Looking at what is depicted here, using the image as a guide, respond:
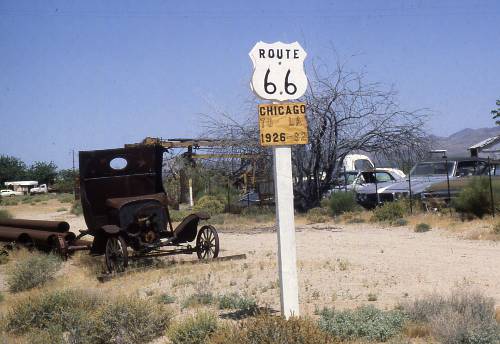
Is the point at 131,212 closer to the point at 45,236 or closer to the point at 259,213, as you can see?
the point at 45,236

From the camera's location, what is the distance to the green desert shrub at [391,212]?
20.2 meters

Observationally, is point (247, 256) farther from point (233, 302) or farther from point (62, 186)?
point (62, 186)

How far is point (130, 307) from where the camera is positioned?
752 cm

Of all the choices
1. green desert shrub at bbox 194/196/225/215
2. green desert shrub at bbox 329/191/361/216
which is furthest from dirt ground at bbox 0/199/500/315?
green desert shrub at bbox 194/196/225/215

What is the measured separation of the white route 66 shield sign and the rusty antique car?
6177mm

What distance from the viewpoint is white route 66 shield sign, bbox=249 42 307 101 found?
699 cm

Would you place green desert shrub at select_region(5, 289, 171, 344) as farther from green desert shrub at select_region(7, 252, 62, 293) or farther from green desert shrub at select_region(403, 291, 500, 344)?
green desert shrub at select_region(7, 252, 62, 293)

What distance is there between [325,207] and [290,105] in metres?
17.8

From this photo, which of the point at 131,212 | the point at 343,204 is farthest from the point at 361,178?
the point at 131,212

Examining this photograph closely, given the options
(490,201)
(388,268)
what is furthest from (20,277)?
(490,201)

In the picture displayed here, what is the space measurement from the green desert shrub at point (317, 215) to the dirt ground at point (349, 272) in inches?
204

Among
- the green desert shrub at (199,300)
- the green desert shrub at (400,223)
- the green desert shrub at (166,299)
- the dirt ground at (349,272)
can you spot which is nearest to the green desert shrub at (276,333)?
the dirt ground at (349,272)

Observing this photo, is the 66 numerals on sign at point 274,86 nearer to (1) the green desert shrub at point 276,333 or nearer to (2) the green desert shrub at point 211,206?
(1) the green desert shrub at point 276,333

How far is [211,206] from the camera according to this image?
30719mm
